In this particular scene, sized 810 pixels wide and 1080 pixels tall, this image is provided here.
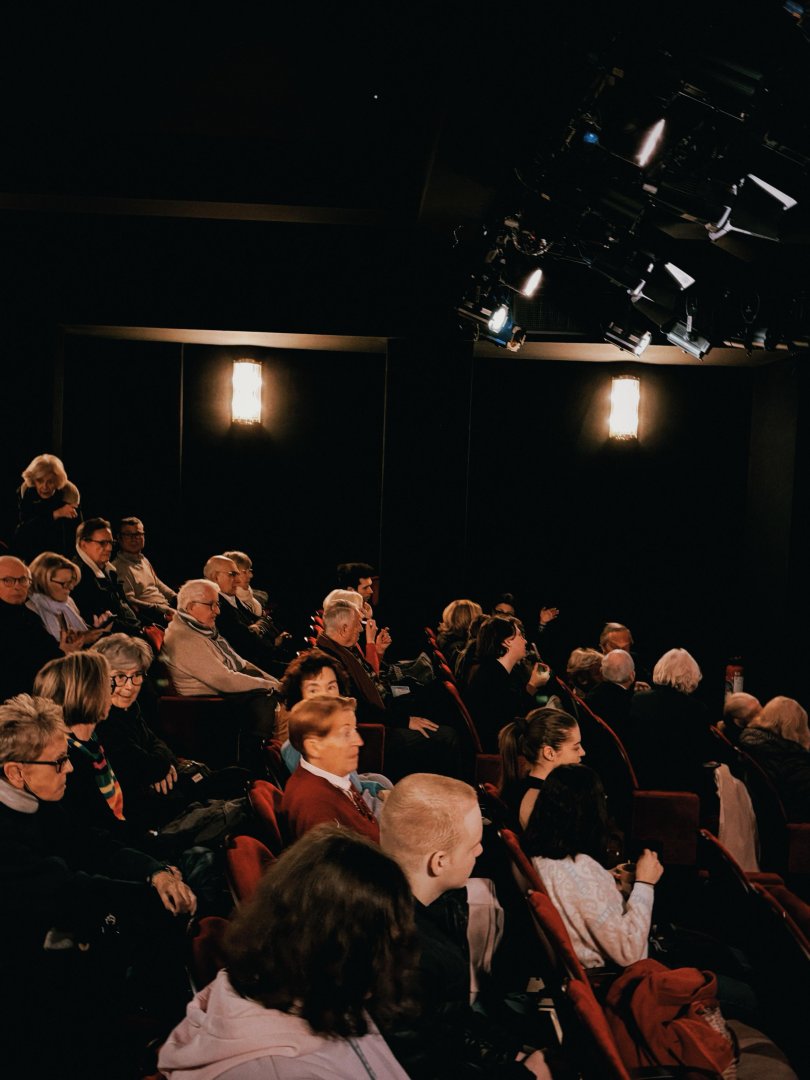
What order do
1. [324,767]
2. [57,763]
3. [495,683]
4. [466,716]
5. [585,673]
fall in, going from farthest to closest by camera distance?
[585,673] → [495,683] → [466,716] → [324,767] → [57,763]

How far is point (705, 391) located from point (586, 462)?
122 centimetres

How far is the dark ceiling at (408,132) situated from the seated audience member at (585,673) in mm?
2267

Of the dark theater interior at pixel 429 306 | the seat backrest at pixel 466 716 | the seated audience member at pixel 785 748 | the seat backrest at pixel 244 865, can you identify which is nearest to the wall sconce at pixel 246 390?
the dark theater interior at pixel 429 306

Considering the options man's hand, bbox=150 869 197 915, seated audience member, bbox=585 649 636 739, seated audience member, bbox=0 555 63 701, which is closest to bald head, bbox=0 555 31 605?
seated audience member, bbox=0 555 63 701

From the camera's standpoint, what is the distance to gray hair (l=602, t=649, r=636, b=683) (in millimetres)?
4840

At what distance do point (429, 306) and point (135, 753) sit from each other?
4612mm

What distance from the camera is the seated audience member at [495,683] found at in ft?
15.3

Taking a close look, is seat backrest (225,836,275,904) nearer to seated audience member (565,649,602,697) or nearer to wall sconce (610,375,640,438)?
seated audience member (565,649,602,697)

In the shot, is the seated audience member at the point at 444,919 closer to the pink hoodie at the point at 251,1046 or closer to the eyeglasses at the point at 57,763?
the pink hoodie at the point at 251,1046

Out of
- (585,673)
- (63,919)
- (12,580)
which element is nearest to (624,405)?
(585,673)

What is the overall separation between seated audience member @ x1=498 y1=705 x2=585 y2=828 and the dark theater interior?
145 centimetres

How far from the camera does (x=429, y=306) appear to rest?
6.98 meters

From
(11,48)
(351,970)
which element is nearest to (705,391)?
(11,48)

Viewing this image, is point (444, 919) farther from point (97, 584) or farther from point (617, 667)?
point (97, 584)
